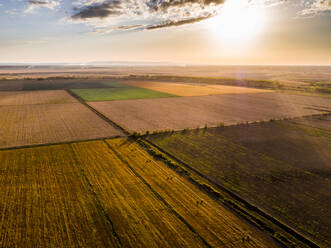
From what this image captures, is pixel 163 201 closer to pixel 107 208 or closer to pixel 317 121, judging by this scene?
pixel 107 208

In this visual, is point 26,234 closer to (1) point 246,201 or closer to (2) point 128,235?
(2) point 128,235

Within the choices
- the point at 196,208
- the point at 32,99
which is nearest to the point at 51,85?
the point at 32,99

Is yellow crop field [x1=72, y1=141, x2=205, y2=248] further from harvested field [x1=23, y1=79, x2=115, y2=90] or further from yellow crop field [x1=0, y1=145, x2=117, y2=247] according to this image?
harvested field [x1=23, y1=79, x2=115, y2=90]

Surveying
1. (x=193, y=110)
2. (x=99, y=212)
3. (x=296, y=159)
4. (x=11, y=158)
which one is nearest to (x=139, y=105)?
(x=193, y=110)

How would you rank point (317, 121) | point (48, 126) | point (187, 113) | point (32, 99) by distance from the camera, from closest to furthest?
point (48, 126) < point (317, 121) < point (187, 113) < point (32, 99)

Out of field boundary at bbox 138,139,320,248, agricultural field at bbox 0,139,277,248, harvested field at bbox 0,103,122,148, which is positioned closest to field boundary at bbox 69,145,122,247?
agricultural field at bbox 0,139,277,248

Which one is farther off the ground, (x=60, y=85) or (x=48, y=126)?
(x=60, y=85)

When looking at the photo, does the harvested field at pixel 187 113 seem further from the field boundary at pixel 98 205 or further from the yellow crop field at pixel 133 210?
the field boundary at pixel 98 205
